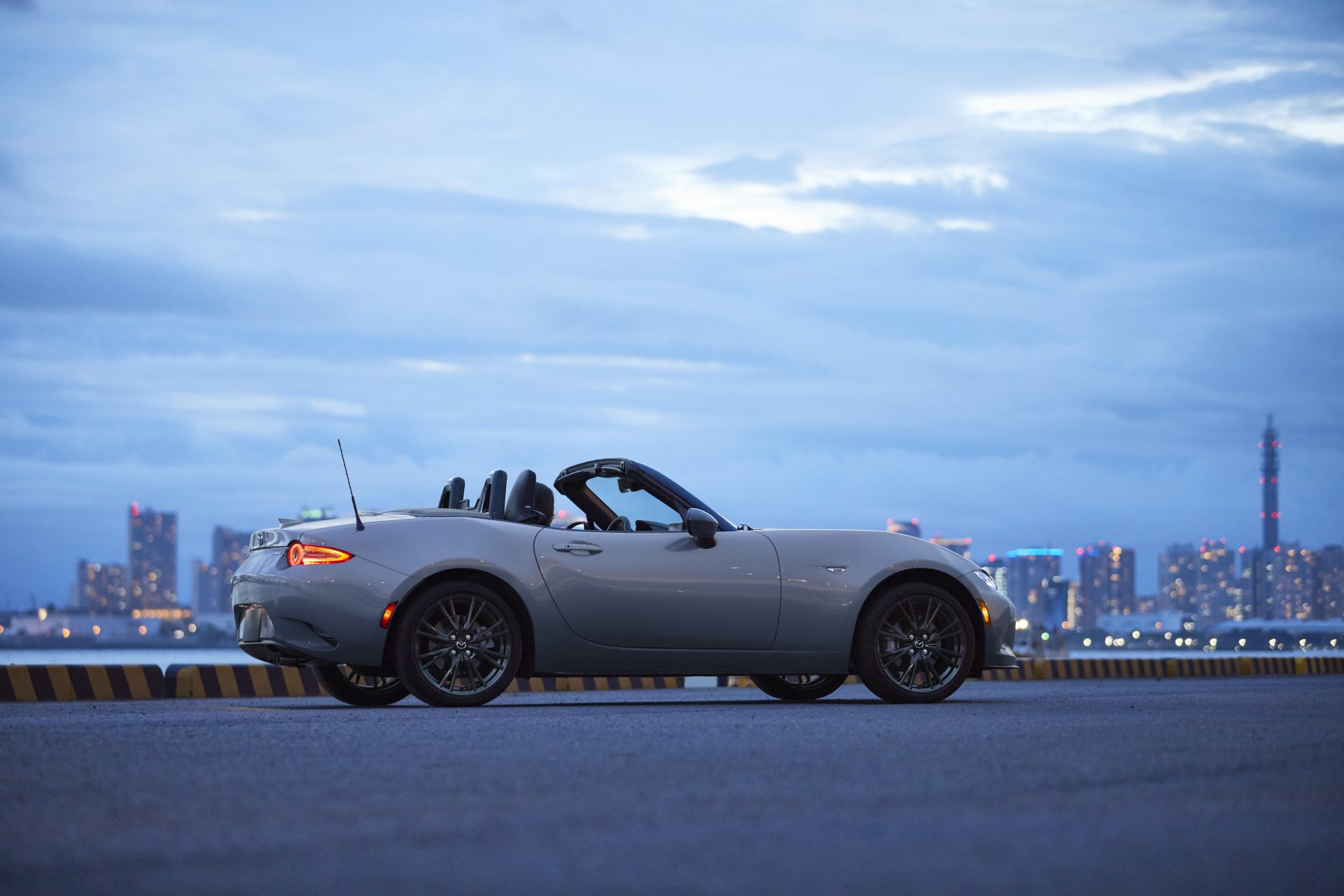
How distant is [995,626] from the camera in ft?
34.2

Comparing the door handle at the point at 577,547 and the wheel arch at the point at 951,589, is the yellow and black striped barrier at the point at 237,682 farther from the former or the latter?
the wheel arch at the point at 951,589

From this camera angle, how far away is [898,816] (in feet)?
14.8

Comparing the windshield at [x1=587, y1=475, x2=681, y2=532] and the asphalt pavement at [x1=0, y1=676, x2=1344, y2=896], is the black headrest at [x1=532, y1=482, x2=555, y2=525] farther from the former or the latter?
the asphalt pavement at [x1=0, y1=676, x2=1344, y2=896]

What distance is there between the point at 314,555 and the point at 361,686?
5.70 ft

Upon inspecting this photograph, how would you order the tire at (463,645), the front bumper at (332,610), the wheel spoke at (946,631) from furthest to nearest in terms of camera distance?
the wheel spoke at (946,631)
the tire at (463,645)
the front bumper at (332,610)

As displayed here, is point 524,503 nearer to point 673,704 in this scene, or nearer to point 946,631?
point 673,704

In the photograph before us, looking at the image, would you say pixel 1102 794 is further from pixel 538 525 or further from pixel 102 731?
pixel 538 525

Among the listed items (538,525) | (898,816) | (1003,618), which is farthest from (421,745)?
(1003,618)

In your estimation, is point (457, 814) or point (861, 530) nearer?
point (457, 814)

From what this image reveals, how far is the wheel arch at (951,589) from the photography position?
1033cm

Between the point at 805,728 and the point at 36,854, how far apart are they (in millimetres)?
4208

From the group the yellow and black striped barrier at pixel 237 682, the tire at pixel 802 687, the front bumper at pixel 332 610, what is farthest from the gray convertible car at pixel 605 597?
the yellow and black striped barrier at pixel 237 682

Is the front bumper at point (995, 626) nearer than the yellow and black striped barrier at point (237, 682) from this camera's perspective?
Yes

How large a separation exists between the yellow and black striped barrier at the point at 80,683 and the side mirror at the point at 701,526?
5.83 metres
